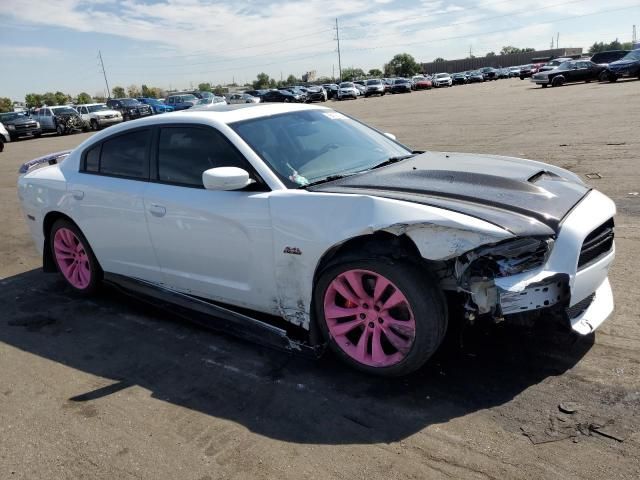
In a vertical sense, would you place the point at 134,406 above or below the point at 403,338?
below

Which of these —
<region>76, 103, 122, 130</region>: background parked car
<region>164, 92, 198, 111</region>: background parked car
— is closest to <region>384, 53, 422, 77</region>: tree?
<region>164, 92, 198, 111</region>: background parked car

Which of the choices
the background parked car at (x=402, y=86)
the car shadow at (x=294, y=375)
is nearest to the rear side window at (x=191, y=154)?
the car shadow at (x=294, y=375)

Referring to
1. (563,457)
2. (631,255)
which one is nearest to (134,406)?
(563,457)

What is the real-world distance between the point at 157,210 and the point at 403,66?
118524mm

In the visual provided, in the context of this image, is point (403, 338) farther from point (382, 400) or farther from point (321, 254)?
point (321, 254)

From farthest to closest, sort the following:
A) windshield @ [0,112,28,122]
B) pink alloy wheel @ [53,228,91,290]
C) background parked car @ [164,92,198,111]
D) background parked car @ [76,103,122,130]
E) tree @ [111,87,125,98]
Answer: tree @ [111,87,125,98]
background parked car @ [164,92,198,111]
background parked car @ [76,103,122,130]
windshield @ [0,112,28,122]
pink alloy wheel @ [53,228,91,290]

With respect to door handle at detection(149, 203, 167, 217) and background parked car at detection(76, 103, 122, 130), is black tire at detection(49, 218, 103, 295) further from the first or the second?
background parked car at detection(76, 103, 122, 130)

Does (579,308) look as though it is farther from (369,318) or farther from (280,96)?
(280,96)

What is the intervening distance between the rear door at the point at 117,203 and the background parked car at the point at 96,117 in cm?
2925

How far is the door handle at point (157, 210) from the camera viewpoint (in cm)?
399

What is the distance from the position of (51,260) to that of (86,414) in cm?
264

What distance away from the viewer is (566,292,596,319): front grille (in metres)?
3.04

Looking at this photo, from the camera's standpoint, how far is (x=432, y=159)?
417 centimetres

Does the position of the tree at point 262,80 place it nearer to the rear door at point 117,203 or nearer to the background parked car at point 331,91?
the background parked car at point 331,91
